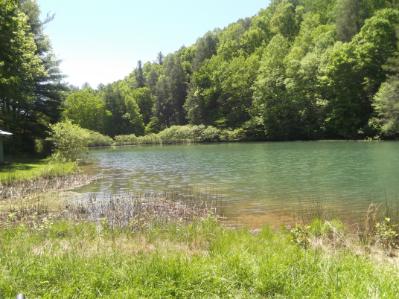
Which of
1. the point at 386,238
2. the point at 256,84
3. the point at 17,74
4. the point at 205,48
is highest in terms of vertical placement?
the point at 205,48

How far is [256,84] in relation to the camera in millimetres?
87562

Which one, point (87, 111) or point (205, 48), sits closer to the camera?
point (87, 111)

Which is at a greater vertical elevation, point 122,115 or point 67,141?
point 122,115

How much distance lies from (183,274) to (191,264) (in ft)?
1.70

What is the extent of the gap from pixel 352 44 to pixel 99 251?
69.3 metres

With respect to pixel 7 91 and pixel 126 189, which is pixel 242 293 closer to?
pixel 126 189

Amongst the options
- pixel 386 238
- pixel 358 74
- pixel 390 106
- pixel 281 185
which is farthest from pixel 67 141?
pixel 358 74

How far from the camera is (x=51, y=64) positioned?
46.8m

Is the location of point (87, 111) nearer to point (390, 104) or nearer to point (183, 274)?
point (390, 104)

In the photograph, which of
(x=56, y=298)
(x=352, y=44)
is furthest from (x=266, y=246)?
(x=352, y=44)

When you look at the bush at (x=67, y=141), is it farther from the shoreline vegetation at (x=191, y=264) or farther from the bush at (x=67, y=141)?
the shoreline vegetation at (x=191, y=264)

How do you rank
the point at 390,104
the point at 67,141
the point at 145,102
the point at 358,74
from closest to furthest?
the point at 67,141
the point at 390,104
the point at 358,74
the point at 145,102

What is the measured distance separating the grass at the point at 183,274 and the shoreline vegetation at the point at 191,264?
0.01m

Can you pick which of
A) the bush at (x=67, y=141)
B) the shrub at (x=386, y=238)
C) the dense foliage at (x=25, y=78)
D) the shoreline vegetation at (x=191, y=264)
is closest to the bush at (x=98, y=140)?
the dense foliage at (x=25, y=78)
